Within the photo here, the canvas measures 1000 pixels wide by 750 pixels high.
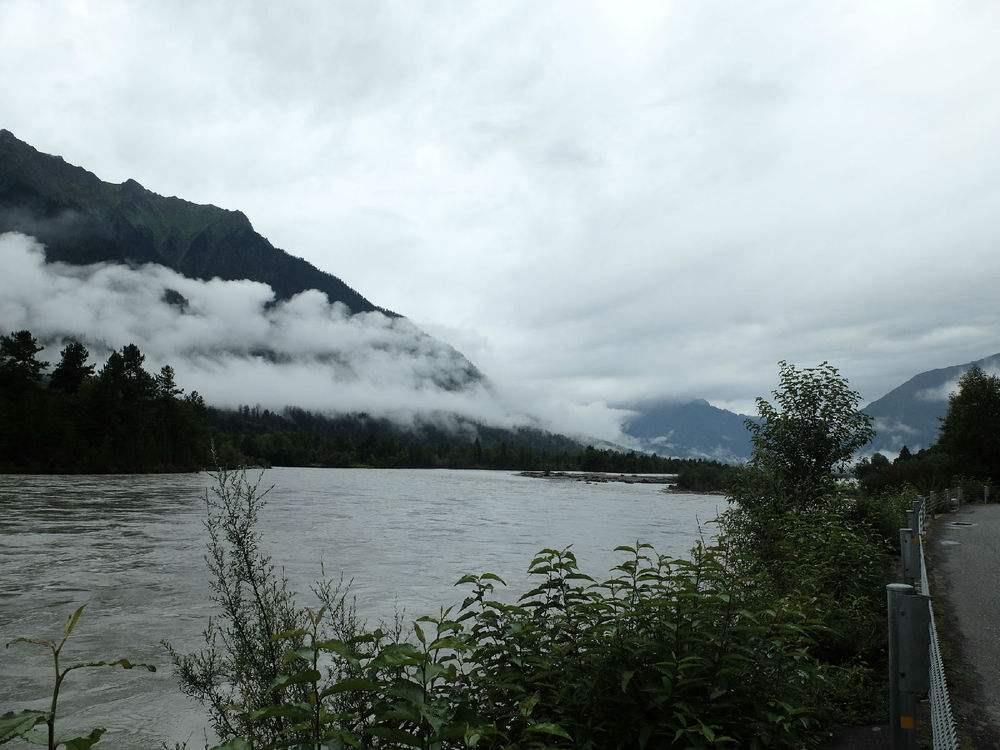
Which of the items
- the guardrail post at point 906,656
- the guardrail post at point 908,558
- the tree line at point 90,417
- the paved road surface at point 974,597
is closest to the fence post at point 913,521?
the paved road surface at point 974,597

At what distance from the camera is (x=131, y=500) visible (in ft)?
160

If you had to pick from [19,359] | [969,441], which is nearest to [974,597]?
[969,441]

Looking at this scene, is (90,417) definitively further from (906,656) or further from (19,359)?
(906,656)

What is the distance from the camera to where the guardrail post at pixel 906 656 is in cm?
376

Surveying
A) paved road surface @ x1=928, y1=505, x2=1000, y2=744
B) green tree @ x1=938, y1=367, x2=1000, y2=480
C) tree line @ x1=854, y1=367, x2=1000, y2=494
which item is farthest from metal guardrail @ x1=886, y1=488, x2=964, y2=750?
green tree @ x1=938, y1=367, x2=1000, y2=480

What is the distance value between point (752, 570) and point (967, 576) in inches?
320

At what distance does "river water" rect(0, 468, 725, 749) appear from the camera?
35.8 feet

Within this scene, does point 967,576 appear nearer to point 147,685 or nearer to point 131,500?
point 147,685

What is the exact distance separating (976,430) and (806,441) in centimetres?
5076

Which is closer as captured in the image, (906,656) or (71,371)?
(906,656)

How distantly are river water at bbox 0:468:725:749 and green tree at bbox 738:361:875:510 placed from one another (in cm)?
261

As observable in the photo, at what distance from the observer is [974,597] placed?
12289 mm

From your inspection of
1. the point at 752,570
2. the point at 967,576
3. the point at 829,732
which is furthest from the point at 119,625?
the point at 967,576

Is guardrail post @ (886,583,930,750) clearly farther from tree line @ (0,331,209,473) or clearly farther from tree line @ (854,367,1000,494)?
tree line @ (0,331,209,473)
